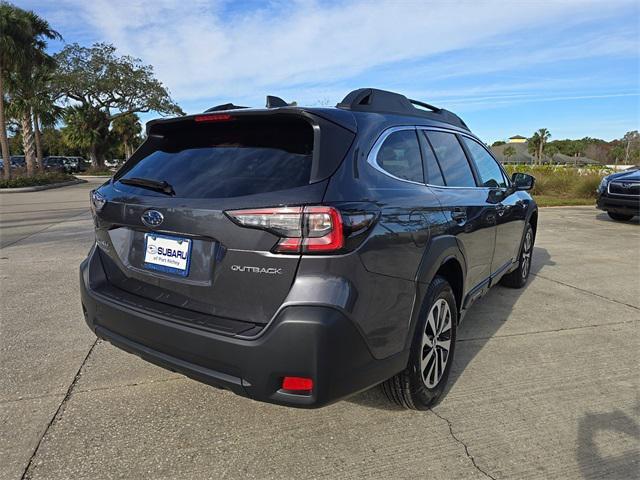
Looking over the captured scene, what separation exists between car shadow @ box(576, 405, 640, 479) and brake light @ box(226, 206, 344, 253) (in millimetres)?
1720

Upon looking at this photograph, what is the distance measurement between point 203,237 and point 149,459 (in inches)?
45.4

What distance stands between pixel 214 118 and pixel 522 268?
4218 mm

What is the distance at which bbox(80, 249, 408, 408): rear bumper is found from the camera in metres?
1.93

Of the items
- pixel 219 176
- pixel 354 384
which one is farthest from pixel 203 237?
pixel 354 384

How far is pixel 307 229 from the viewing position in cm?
195

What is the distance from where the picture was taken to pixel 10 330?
3867 millimetres

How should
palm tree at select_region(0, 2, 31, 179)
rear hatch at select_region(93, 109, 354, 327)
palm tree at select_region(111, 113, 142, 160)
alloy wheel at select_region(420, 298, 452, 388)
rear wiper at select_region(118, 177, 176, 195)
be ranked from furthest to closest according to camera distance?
palm tree at select_region(111, 113, 142, 160) → palm tree at select_region(0, 2, 31, 179) → alloy wheel at select_region(420, 298, 452, 388) → rear wiper at select_region(118, 177, 176, 195) → rear hatch at select_region(93, 109, 354, 327)

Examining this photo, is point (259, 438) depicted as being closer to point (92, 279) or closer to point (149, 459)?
point (149, 459)

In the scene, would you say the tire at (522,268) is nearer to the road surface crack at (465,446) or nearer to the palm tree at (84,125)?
the road surface crack at (465,446)

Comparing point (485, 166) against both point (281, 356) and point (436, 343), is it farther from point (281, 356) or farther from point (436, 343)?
point (281, 356)

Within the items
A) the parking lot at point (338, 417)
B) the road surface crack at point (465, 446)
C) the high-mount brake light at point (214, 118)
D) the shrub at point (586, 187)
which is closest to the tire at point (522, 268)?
the parking lot at point (338, 417)

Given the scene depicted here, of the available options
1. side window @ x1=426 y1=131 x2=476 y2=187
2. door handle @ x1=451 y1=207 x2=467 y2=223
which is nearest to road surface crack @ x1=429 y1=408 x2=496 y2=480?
door handle @ x1=451 y1=207 x2=467 y2=223

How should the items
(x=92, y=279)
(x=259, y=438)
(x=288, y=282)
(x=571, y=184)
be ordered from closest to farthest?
(x=288, y=282) < (x=259, y=438) < (x=92, y=279) < (x=571, y=184)

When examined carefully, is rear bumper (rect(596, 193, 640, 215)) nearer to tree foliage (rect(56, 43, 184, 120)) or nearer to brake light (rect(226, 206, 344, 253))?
brake light (rect(226, 206, 344, 253))
